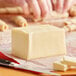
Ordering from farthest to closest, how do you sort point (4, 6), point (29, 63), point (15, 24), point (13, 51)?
point (4, 6) → point (15, 24) → point (13, 51) → point (29, 63)

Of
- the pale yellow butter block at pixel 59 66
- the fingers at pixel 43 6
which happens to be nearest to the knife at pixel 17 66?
the pale yellow butter block at pixel 59 66

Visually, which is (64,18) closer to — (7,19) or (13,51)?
(7,19)

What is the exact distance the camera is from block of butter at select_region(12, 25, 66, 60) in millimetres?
1288

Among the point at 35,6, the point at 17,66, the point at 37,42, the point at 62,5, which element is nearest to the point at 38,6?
the point at 35,6

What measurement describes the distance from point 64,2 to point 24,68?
2.78 feet

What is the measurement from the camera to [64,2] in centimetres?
192

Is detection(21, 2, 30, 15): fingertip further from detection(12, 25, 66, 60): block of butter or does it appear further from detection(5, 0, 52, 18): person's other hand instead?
detection(12, 25, 66, 60): block of butter

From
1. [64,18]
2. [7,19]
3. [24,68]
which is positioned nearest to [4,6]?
[7,19]

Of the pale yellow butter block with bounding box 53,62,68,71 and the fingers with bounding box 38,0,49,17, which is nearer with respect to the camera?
the pale yellow butter block with bounding box 53,62,68,71

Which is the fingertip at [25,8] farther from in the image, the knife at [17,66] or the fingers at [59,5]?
the knife at [17,66]

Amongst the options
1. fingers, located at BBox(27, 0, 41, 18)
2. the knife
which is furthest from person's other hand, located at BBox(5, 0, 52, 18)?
the knife

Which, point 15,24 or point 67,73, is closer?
point 67,73

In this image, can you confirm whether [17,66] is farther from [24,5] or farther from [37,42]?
[24,5]

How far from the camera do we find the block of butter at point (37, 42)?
129 cm
